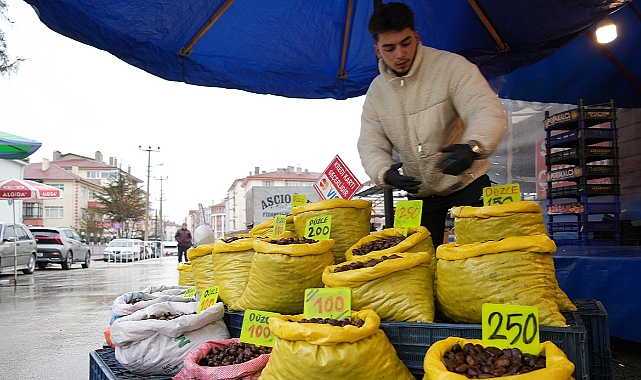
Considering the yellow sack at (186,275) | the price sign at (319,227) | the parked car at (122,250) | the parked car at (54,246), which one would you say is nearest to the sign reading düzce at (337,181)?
the yellow sack at (186,275)

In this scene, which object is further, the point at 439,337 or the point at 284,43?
the point at 284,43

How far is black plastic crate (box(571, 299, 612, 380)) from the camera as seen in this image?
1936mm

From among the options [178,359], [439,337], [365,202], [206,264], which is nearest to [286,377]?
[439,337]

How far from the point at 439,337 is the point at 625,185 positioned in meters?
6.51

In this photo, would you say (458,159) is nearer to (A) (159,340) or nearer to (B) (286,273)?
A: (B) (286,273)

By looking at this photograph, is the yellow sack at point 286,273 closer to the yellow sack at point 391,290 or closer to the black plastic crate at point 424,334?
the yellow sack at point 391,290

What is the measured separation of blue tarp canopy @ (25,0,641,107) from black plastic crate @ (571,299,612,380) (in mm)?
2027

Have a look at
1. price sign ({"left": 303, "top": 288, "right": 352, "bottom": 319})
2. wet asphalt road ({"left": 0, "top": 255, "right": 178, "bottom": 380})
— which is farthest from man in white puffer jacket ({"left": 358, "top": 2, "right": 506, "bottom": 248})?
wet asphalt road ({"left": 0, "top": 255, "right": 178, "bottom": 380})

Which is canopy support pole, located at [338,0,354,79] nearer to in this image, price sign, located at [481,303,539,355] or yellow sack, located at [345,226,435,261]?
yellow sack, located at [345,226,435,261]

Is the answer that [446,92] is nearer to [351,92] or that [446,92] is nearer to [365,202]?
[365,202]

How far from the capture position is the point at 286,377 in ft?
5.34

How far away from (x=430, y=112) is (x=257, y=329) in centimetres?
152

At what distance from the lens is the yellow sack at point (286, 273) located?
7.43 feet

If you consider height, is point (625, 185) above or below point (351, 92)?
below
